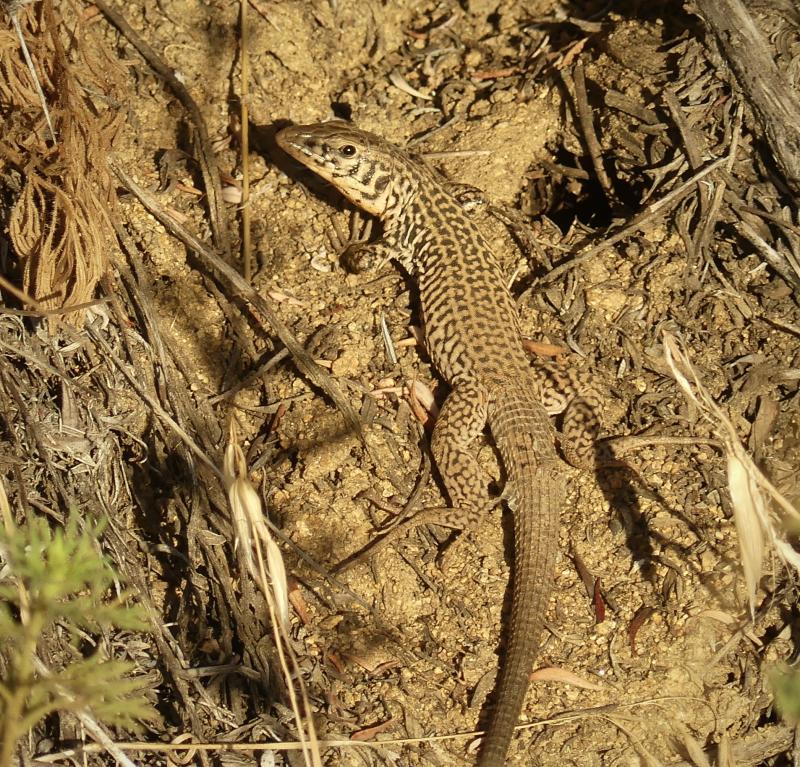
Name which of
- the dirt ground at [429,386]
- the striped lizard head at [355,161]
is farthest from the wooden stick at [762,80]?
the striped lizard head at [355,161]

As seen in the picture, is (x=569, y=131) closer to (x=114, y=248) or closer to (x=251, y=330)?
(x=251, y=330)

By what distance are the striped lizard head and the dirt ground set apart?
26cm

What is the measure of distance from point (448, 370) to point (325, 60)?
2.18m

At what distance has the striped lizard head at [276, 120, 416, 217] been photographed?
4.48 metres

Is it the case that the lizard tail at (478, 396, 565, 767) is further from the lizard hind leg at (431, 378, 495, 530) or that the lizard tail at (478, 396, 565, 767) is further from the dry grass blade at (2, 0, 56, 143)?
the dry grass blade at (2, 0, 56, 143)

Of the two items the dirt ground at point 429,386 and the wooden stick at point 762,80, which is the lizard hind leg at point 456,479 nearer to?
the dirt ground at point 429,386

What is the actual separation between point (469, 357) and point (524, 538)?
940 mm

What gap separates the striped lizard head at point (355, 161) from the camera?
176 inches

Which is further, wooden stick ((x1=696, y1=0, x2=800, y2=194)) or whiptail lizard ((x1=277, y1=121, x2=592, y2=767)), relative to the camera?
wooden stick ((x1=696, y1=0, x2=800, y2=194))

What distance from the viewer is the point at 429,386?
438 cm

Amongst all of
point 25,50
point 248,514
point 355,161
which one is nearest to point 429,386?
point 355,161

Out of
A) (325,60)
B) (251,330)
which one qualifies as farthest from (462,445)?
(325,60)

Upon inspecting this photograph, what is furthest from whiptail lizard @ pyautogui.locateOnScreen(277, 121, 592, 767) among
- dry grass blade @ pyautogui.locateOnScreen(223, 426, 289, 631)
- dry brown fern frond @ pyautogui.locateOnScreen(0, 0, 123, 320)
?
dry grass blade @ pyautogui.locateOnScreen(223, 426, 289, 631)

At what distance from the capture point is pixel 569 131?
4.87 m
